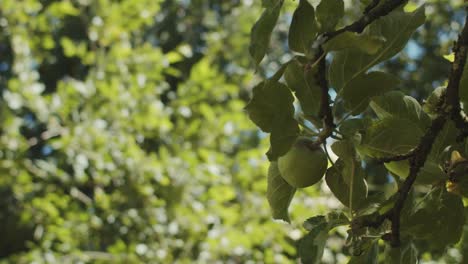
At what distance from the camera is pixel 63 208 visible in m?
3.56

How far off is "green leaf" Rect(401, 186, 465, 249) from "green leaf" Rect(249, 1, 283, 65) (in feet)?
0.85

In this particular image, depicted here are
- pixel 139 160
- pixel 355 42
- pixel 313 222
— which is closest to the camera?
pixel 355 42

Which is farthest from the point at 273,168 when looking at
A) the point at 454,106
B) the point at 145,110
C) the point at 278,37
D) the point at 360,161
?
the point at 278,37

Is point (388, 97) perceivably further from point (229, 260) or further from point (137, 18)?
point (137, 18)

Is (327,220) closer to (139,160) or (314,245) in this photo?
(314,245)

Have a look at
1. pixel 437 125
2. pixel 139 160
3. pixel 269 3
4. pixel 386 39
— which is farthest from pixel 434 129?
pixel 139 160

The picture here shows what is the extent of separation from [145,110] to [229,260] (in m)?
0.88

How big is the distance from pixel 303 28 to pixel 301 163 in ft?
0.46

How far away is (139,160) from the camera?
3.44 meters

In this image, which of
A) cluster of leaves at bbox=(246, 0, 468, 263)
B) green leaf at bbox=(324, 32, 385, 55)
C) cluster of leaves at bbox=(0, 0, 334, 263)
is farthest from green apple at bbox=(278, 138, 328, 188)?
cluster of leaves at bbox=(0, 0, 334, 263)

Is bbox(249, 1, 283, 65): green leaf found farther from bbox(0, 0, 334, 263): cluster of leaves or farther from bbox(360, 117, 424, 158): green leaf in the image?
bbox(0, 0, 334, 263): cluster of leaves

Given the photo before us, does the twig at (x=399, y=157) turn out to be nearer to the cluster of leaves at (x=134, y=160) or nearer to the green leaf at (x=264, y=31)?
the green leaf at (x=264, y=31)

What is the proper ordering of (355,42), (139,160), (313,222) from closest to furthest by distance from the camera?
(355,42) < (313,222) < (139,160)

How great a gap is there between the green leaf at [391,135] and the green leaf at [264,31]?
14 cm
